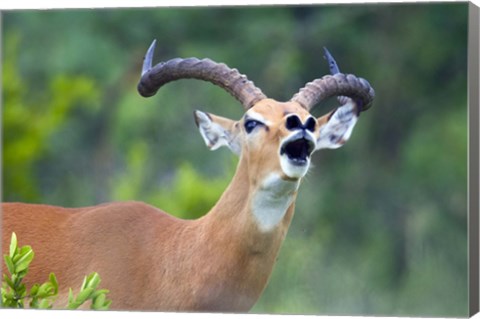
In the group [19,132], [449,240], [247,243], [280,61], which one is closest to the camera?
[247,243]

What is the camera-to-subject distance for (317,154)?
38.9 feet

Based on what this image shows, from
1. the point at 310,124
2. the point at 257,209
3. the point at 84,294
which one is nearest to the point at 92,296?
the point at 84,294

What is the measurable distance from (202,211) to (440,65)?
1.98 m

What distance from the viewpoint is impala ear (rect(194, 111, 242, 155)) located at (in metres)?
8.60

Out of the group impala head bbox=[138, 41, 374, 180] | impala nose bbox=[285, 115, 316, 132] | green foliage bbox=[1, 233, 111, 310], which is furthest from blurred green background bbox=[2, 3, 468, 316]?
A: impala nose bbox=[285, 115, 316, 132]

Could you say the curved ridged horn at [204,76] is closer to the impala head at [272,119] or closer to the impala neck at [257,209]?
the impala head at [272,119]

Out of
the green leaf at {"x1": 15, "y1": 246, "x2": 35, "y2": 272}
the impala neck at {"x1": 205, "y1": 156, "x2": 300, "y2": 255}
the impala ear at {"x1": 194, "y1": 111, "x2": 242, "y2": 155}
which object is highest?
the impala ear at {"x1": 194, "y1": 111, "x2": 242, "y2": 155}

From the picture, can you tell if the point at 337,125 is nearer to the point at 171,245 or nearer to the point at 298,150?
the point at 298,150

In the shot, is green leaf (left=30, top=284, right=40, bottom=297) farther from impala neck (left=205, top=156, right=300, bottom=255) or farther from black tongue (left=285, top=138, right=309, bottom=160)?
black tongue (left=285, top=138, right=309, bottom=160)

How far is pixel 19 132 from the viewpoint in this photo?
10633mm

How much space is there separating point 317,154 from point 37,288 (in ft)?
13.1

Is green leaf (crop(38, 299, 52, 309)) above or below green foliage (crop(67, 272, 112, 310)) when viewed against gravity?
below

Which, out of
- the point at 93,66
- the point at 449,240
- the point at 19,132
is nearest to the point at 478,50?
the point at 449,240

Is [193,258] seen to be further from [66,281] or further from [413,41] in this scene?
[413,41]
